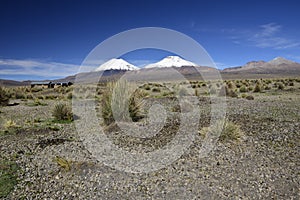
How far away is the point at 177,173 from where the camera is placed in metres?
5.73

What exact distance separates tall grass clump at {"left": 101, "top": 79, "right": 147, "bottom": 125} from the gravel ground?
5.78 ft

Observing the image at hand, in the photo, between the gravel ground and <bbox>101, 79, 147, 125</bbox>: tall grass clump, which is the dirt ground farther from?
<bbox>101, 79, 147, 125</bbox>: tall grass clump

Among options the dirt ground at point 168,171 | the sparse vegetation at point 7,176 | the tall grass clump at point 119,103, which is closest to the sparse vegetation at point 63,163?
the dirt ground at point 168,171

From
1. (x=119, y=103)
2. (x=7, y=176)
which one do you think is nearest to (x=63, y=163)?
(x=7, y=176)

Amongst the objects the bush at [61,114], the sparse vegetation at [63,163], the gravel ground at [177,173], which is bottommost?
the gravel ground at [177,173]

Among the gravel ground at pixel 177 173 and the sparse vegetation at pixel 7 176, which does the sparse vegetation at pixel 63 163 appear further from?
the sparse vegetation at pixel 7 176

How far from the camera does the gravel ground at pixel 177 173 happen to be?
196 inches

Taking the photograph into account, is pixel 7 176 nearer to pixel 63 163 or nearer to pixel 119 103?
pixel 63 163

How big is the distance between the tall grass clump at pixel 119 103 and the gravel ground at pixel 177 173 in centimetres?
176

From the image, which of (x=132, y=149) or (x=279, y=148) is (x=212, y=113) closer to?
(x=279, y=148)

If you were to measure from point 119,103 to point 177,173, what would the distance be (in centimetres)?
479

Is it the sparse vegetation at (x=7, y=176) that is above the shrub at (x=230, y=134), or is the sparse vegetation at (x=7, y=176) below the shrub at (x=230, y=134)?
below

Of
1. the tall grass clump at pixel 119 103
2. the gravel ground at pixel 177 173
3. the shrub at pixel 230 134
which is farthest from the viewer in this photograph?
the tall grass clump at pixel 119 103

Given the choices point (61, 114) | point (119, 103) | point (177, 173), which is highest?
point (119, 103)
